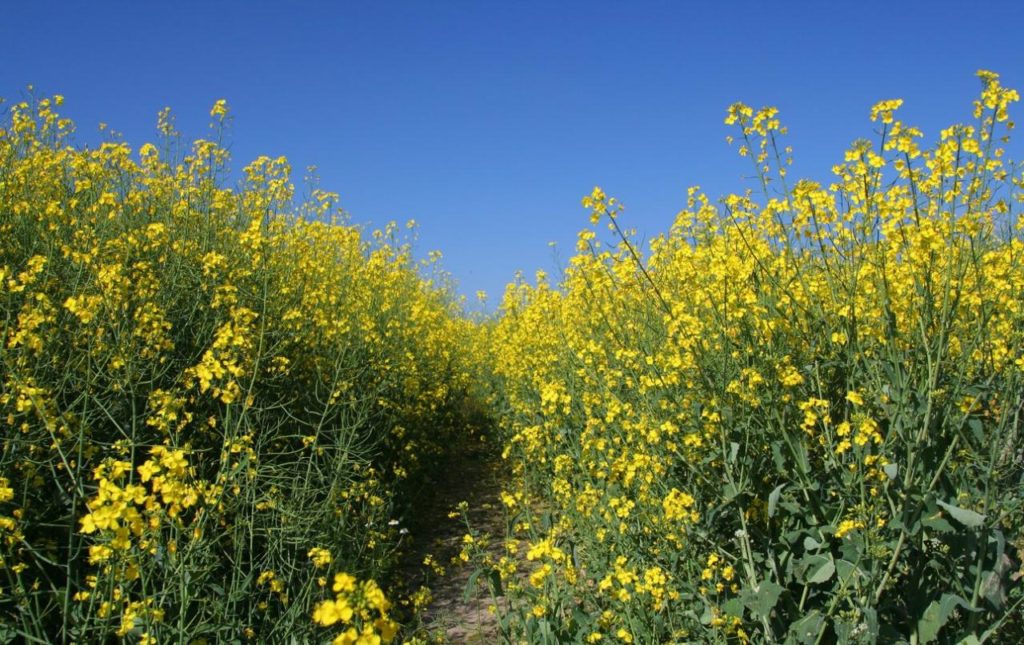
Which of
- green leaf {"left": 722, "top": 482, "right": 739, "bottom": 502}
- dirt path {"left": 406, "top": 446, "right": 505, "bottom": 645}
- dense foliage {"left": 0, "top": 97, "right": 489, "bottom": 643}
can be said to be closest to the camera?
dense foliage {"left": 0, "top": 97, "right": 489, "bottom": 643}

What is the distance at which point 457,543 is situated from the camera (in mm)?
5203

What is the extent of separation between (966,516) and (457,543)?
3677 millimetres

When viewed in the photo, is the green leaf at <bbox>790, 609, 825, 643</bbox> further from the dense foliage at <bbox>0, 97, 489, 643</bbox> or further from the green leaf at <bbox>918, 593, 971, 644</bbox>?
the dense foliage at <bbox>0, 97, 489, 643</bbox>

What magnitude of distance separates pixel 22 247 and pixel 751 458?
3652 millimetres

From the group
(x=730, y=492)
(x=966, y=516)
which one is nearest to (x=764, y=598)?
(x=730, y=492)

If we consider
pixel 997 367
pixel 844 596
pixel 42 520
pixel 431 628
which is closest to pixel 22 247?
pixel 42 520

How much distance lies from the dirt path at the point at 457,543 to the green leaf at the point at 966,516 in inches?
60.6

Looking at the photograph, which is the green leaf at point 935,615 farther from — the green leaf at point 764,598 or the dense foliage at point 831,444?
the green leaf at point 764,598

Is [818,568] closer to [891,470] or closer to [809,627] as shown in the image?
[809,627]

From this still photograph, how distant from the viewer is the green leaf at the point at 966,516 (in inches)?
83.5

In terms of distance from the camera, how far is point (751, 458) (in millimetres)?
2678

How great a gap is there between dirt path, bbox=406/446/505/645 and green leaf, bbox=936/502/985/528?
154 cm

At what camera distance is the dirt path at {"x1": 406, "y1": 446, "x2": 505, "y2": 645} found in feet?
11.9

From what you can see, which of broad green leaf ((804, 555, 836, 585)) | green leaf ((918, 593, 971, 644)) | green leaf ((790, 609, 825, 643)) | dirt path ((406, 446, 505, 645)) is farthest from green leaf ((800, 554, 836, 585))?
dirt path ((406, 446, 505, 645))
